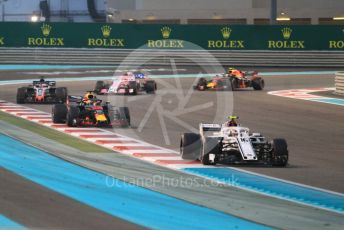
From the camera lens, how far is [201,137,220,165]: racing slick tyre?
1506cm

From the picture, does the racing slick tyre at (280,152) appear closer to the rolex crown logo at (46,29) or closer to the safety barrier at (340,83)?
the safety barrier at (340,83)

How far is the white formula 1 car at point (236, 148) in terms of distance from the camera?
49.4 feet

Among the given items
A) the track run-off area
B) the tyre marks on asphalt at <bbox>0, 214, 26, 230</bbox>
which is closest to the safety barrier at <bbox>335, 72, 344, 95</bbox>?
the track run-off area

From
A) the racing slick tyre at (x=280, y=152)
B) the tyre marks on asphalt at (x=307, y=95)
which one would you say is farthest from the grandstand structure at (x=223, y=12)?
the racing slick tyre at (x=280, y=152)

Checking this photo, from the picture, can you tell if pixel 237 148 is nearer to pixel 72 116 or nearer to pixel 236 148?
pixel 236 148

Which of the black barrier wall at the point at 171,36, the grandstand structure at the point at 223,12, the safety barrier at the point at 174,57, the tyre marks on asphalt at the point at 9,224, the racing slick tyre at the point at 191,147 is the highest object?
the grandstand structure at the point at 223,12

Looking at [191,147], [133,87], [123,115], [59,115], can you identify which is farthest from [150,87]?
[191,147]

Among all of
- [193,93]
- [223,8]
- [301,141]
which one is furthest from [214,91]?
[223,8]

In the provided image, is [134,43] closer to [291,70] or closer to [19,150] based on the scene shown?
[291,70]

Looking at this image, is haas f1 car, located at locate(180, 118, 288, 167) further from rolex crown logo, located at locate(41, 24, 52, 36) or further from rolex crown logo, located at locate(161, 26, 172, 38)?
rolex crown logo, located at locate(41, 24, 52, 36)

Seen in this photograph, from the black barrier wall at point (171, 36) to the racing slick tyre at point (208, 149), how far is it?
1279 inches

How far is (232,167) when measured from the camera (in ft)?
49.2

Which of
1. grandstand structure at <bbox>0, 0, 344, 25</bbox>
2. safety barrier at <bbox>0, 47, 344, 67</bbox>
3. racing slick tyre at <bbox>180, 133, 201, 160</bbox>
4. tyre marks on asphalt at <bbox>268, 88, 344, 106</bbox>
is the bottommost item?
tyre marks on asphalt at <bbox>268, 88, 344, 106</bbox>

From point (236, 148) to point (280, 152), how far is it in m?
0.73
